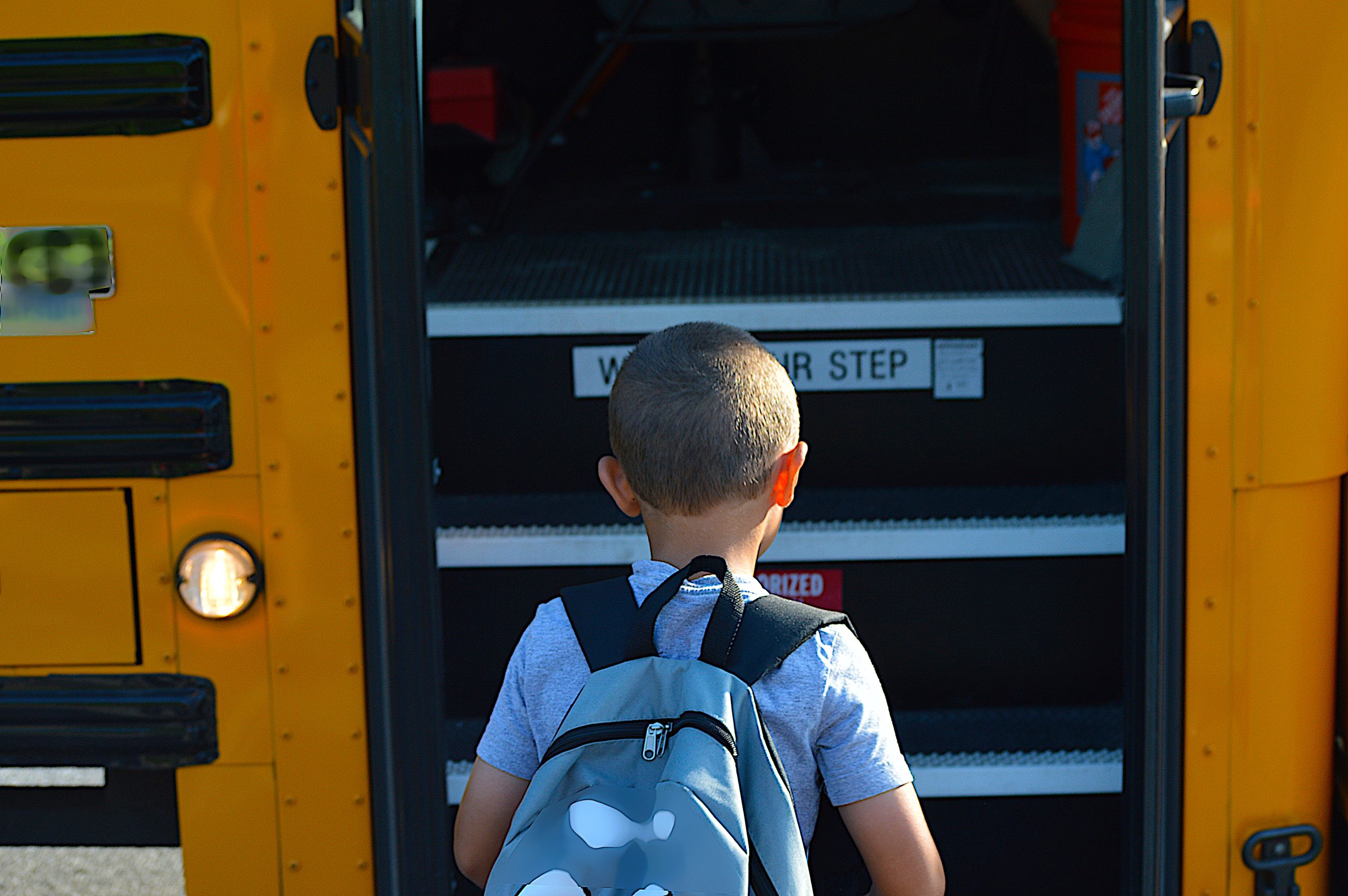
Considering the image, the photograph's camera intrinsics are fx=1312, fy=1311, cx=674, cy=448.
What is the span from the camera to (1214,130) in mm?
1392

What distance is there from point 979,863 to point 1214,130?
0.98 metres

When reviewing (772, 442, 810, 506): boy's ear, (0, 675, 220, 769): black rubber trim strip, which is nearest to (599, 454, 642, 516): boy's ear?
(772, 442, 810, 506): boy's ear

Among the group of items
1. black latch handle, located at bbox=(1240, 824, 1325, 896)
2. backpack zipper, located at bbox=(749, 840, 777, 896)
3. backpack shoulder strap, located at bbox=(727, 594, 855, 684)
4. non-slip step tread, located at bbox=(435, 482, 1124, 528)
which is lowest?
black latch handle, located at bbox=(1240, 824, 1325, 896)

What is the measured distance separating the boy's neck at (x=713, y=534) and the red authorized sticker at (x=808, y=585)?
0.70 m

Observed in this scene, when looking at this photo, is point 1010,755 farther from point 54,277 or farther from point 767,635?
point 54,277

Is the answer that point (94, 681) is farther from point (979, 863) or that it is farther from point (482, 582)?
point (979, 863)

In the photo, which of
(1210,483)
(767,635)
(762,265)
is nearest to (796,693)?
(767,635)

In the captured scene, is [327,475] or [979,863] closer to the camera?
[327,475]

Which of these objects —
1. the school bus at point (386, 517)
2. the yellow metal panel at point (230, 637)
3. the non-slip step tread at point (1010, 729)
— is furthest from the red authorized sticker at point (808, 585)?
the yellow metal panel at point (230, 637)

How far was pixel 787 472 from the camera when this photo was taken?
3.58 ft

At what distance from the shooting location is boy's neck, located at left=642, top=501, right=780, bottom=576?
42.4 inches

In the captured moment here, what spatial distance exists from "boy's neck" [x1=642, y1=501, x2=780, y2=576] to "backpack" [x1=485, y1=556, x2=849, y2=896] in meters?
0.03

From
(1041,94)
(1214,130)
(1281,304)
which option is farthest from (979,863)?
(1041,94)

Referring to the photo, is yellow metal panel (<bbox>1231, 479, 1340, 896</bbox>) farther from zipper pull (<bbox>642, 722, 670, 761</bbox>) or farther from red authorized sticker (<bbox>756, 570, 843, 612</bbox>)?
zipper pull (<bbox>642, 722, 670, 761</bbox>)
